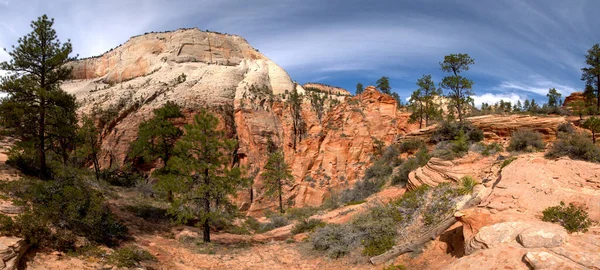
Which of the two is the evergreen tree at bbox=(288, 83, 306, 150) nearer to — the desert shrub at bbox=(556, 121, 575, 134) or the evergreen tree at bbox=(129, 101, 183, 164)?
the evergreen tree at bbox=(129, 101, 183, 164)

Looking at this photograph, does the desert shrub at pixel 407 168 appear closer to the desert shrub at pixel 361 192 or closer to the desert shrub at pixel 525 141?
the desert shrub at pixel 361 192

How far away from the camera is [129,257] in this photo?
8836mm

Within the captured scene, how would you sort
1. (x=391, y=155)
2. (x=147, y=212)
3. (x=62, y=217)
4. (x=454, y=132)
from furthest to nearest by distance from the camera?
1. (x=391, y=155)
2. (x=454, y=132)
3. (x=147, y=212)
4. (x=62, y=217)

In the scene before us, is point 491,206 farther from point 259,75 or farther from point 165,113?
point 259,75

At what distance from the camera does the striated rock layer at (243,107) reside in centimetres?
3234

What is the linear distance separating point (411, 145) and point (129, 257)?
793 inches

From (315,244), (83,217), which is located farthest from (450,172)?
(83,217)

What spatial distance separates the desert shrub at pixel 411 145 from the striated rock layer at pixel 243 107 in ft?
24.9

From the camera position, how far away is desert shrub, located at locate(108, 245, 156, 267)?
8.37 m

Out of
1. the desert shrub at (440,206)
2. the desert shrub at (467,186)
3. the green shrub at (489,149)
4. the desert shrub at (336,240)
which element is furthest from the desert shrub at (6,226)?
the green shrub at (489,149)

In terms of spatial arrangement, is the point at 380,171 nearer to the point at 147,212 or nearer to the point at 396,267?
the point at 396,267

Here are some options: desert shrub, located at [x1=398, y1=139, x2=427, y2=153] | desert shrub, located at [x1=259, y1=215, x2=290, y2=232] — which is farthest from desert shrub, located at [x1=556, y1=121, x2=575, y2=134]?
desert shrub, located at [x1=259, y1=215, x2=290, y2=232]

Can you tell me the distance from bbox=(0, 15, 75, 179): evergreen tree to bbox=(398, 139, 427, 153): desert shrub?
21405 mm

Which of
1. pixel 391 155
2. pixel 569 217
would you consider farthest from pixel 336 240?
pixel 391 155
